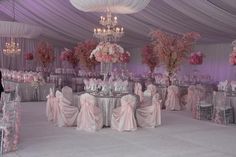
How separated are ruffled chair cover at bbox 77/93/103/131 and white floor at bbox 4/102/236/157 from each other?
0.69 feet

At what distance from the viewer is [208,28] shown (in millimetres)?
12750

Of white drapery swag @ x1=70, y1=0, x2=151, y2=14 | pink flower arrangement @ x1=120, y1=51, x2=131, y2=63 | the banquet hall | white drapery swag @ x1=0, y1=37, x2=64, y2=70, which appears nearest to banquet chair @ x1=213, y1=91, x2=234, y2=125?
the banquet hall

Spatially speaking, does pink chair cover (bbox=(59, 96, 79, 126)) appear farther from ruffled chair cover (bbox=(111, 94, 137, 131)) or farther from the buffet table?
the buffet table

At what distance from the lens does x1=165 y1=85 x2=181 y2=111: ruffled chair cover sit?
38.4 ft

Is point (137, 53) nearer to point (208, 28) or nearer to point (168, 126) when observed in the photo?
point (208, 28)

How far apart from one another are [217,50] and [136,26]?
358cm

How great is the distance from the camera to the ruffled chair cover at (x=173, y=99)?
1172cm

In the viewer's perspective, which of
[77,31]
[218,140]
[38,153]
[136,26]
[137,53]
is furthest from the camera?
[137,53]

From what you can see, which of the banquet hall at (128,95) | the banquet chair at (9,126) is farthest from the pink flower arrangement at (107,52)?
the banquet chair at (9,126)

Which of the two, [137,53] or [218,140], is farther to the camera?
[137,53]

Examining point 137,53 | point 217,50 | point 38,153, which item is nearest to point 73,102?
point 38,153

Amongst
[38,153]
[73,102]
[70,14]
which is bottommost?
[38,153]

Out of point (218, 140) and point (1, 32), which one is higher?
point (1, 32)

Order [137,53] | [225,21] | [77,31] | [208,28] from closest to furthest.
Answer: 1. [225,21]
2. [208,28]
3. [77,31]
4. [137,53]
